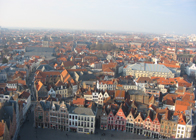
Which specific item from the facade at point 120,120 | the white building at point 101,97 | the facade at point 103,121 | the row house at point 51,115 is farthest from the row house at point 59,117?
the white building at point 101,97

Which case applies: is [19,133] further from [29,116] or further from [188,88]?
[188,88]

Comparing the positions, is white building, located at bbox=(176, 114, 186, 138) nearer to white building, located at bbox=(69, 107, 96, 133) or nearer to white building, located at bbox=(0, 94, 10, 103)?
white building, located at bbox=(69, 107, 96, 133)

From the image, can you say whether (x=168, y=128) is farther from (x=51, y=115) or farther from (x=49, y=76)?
(x=49, y=76)

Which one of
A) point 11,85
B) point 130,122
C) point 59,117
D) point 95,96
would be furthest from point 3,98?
point 130,122

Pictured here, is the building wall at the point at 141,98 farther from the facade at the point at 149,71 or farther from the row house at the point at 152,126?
the facade at the point at 149,71

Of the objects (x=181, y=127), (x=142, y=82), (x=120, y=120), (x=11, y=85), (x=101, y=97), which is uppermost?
→ (x=142, y=82)

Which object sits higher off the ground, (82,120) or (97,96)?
(97,96)

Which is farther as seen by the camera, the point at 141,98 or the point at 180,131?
the point at 141,98
